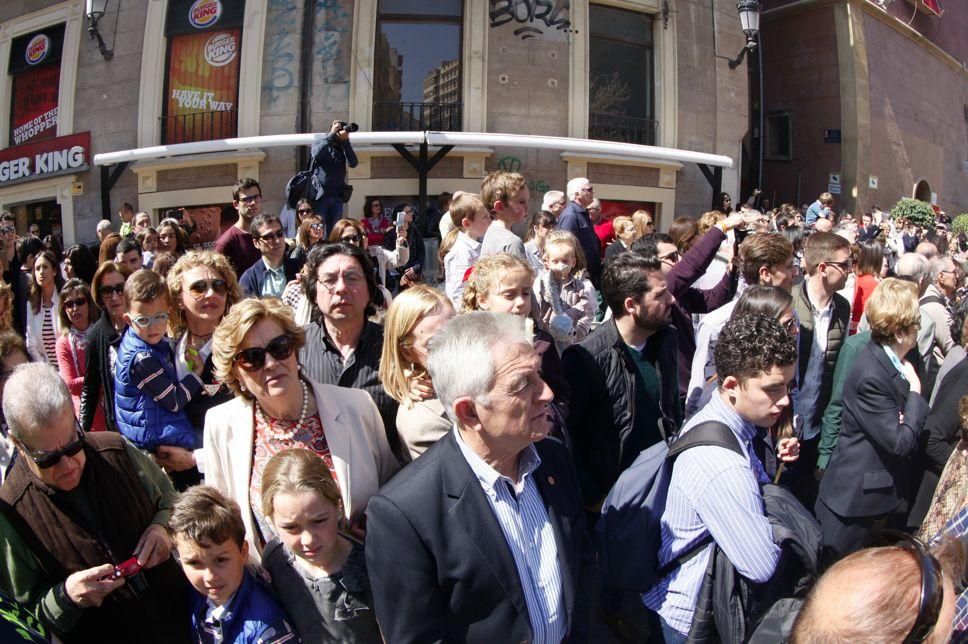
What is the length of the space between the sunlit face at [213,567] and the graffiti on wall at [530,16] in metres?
12.4

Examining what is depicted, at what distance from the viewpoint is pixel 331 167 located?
784 cm

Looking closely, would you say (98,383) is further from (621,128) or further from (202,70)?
(621,128)

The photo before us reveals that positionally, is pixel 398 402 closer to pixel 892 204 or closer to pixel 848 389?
pixel 848 389

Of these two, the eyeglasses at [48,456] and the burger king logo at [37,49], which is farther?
the burger king logo at [37,49]

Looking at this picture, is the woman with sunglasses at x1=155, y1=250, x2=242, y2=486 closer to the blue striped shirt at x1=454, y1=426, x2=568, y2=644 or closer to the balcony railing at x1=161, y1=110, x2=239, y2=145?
the blue striped shirt at x1=454, y1=426, x2=568, y2=644

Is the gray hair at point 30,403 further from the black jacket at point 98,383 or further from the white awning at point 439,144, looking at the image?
the white awning at point 439,144

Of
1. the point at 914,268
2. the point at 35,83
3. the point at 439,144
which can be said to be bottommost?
the point at 914,268

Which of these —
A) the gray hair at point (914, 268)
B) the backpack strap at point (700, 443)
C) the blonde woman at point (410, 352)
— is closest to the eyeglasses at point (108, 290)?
the blonde woman at point (410, 352)

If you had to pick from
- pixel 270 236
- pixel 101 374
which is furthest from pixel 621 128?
pixel 101 374

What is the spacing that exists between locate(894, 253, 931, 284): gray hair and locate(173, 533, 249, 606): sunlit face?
5219 millimetres

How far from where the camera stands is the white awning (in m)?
11.9

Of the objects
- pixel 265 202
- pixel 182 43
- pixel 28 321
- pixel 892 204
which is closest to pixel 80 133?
pixel 182 43

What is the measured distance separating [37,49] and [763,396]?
60.6 ft

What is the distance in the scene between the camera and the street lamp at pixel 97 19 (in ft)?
43.7
